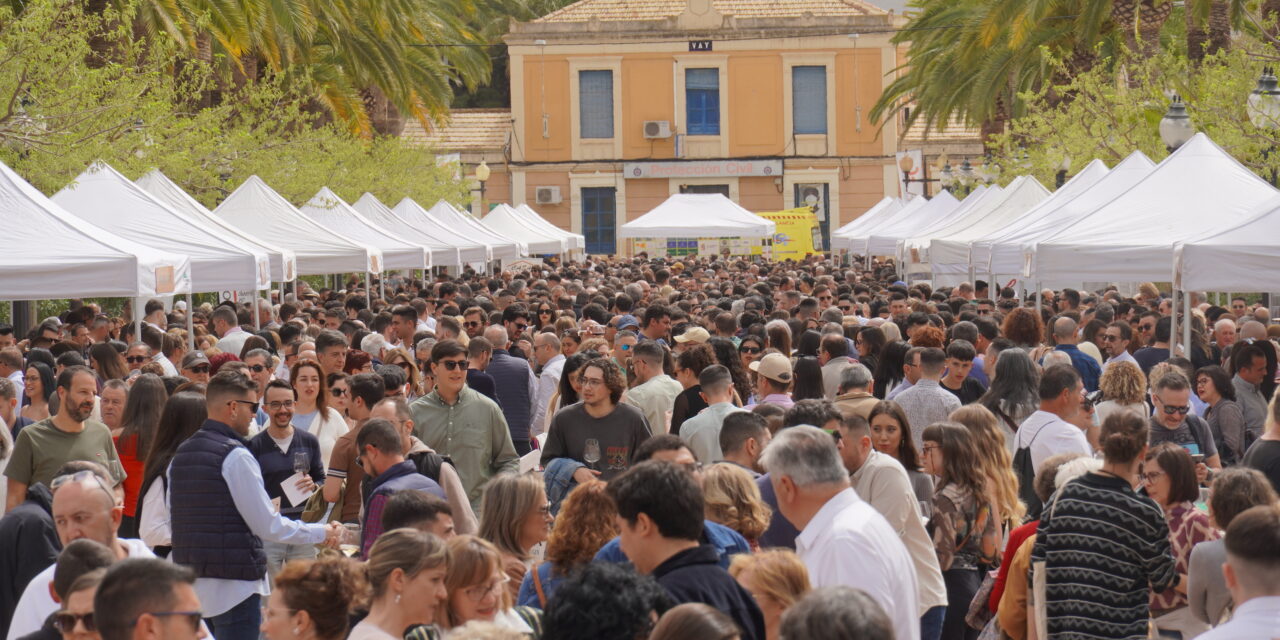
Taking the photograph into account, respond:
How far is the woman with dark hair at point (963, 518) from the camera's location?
23.6 feet

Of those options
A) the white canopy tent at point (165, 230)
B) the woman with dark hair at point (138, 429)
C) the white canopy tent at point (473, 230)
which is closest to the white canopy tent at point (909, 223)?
the white canopy tent at point (473, 230)

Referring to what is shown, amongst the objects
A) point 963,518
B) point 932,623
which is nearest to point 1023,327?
point 963,518

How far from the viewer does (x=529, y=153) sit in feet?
200

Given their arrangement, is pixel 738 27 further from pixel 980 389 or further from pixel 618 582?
pixel 618 582

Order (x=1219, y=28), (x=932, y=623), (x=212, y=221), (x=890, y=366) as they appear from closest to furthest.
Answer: (x=932, y=623)
(x=890, y=366)
(x=212, y=221)
(x=1219, y=28)

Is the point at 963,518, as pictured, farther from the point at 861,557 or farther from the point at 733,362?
the point at 733,362

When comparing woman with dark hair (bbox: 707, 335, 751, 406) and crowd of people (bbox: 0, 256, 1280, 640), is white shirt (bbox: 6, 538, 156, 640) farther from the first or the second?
woman with dark hair (bbox: 707, 335, 751, 406)

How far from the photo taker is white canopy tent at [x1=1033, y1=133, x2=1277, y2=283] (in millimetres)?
14414

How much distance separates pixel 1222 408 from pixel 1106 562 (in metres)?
4.77

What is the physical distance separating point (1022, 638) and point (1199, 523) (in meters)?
0.91

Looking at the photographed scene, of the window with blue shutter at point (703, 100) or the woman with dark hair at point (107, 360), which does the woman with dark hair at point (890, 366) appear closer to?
the woman with dark hair at point (107, 360)

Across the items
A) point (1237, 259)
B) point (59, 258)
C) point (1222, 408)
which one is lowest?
point (1222, 408)

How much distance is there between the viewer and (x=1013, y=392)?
959cm

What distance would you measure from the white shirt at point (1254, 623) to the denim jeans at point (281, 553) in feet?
16.2
